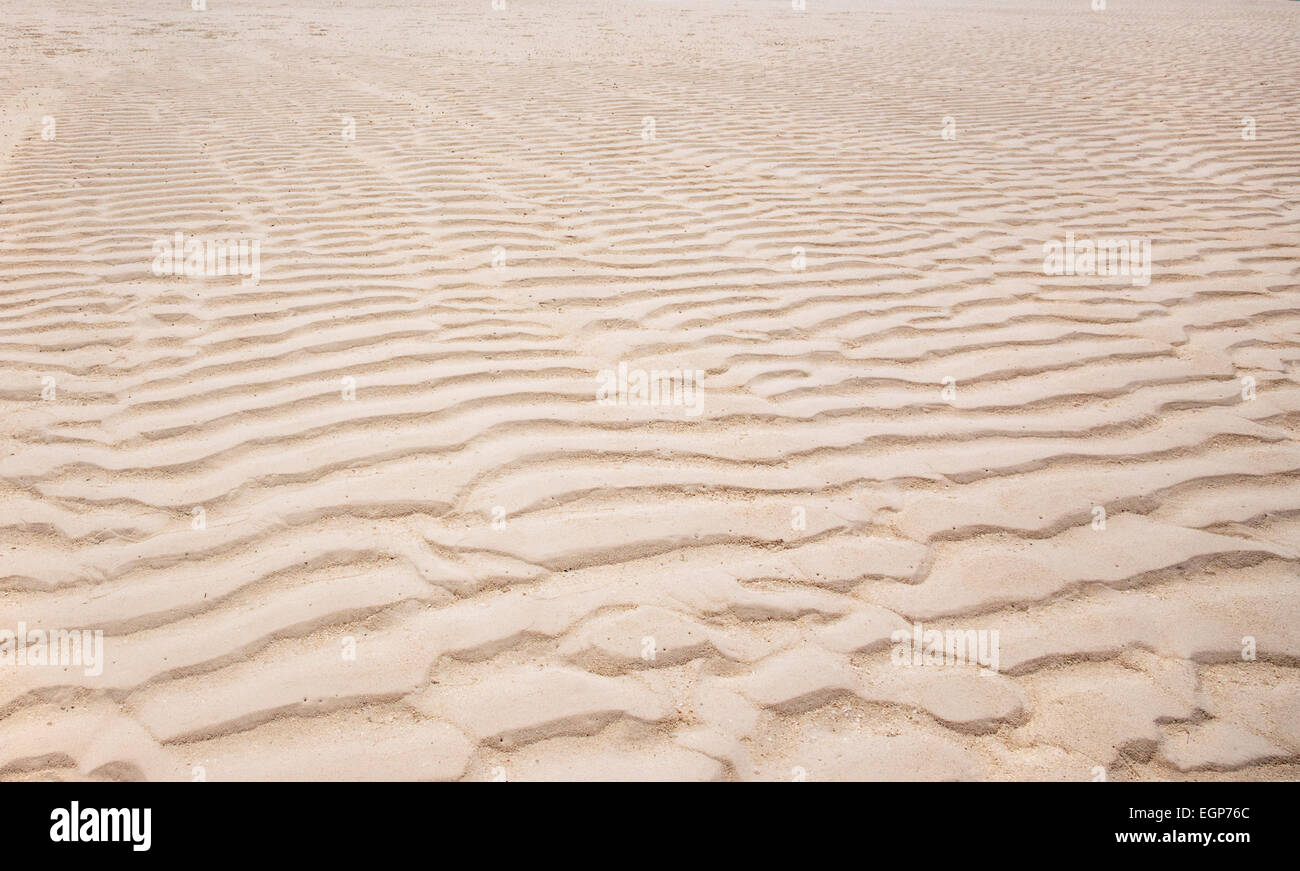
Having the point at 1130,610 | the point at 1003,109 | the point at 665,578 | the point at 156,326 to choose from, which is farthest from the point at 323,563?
the point at 1003,109

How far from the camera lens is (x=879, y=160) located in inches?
244

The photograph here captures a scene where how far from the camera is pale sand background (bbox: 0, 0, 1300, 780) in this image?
1.95m

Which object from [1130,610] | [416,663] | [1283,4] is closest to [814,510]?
[1130,610]

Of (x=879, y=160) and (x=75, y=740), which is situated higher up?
(x=879, y=160)

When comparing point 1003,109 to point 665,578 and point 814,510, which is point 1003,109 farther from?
point 665,578

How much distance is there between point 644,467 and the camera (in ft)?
8.98

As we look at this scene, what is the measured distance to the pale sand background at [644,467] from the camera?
6.38 feet

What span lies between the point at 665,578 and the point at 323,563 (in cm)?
96

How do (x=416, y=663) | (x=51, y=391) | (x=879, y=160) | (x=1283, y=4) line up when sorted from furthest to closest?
(x=1283, y=4) → (x=879, y=160) → (x=51, y=391) → (x=416, y=663)

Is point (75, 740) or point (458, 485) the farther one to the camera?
point (458, 485)

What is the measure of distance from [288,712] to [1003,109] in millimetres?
8352

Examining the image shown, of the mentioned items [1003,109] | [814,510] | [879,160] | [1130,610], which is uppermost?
[1003,109]

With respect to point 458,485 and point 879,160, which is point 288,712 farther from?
point 879,160
